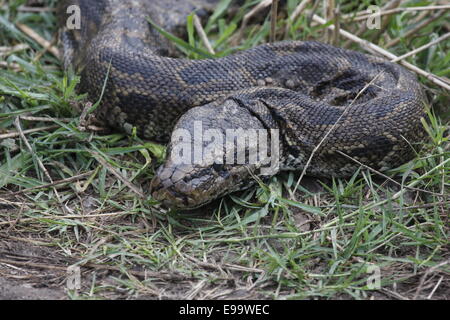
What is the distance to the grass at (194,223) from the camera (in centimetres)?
445

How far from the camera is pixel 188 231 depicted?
5066 mm

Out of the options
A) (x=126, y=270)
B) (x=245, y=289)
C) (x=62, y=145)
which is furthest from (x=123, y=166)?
(x=245, y=289)

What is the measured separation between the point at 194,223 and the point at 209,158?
631mm

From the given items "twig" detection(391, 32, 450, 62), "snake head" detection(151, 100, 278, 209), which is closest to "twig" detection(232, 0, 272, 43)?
"twig" detection(391, 32, 450, 62)

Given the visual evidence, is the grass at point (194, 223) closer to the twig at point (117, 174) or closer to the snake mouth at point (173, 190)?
the twig at point (117, 174)

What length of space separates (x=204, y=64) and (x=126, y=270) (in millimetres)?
2627

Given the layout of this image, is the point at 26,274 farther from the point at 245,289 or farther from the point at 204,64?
the point at 204,64

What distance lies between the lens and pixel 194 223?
16.9ft

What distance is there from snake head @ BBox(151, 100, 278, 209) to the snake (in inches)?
0.4

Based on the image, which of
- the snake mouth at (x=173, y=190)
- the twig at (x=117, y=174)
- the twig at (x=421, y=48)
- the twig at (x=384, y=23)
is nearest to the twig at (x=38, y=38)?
the twig at (x=117, y=174)

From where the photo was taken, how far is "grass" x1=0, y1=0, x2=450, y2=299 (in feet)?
14.6

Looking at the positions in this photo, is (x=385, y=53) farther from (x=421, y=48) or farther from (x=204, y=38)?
(x=204, y=38)

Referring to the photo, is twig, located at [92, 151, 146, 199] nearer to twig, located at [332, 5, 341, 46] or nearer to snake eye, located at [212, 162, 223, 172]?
snake eye, located at [212, 162, 223, 172]

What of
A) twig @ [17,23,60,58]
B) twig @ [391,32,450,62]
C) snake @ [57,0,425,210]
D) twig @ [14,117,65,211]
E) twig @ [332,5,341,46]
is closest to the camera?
snake @ [57,0,425,210]
